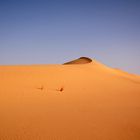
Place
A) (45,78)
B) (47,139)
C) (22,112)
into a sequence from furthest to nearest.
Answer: (45,78), (22,112), (47,139)

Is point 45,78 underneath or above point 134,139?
above

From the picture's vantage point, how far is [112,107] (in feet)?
22.7

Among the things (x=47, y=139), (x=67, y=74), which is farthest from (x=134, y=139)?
(x=67, y=74)

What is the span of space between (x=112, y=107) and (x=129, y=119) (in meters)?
1.35

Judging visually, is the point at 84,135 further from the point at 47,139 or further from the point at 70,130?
the point at 47,139

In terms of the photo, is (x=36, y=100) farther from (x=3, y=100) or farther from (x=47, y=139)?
(x=47, y=139)

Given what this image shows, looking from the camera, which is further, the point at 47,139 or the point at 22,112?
the point at 22,112

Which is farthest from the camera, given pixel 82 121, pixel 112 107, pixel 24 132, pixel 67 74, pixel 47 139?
pixel 67 74

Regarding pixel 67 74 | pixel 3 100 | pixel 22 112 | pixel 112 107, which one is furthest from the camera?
pixel 67 74

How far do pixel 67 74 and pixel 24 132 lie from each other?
11.4 meters

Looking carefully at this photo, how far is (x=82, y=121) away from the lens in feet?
17.4

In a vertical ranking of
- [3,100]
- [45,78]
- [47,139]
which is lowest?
[47,139]

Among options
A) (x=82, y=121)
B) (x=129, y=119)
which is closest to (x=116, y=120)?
(x=129, y=119)

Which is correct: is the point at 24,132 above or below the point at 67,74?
below
